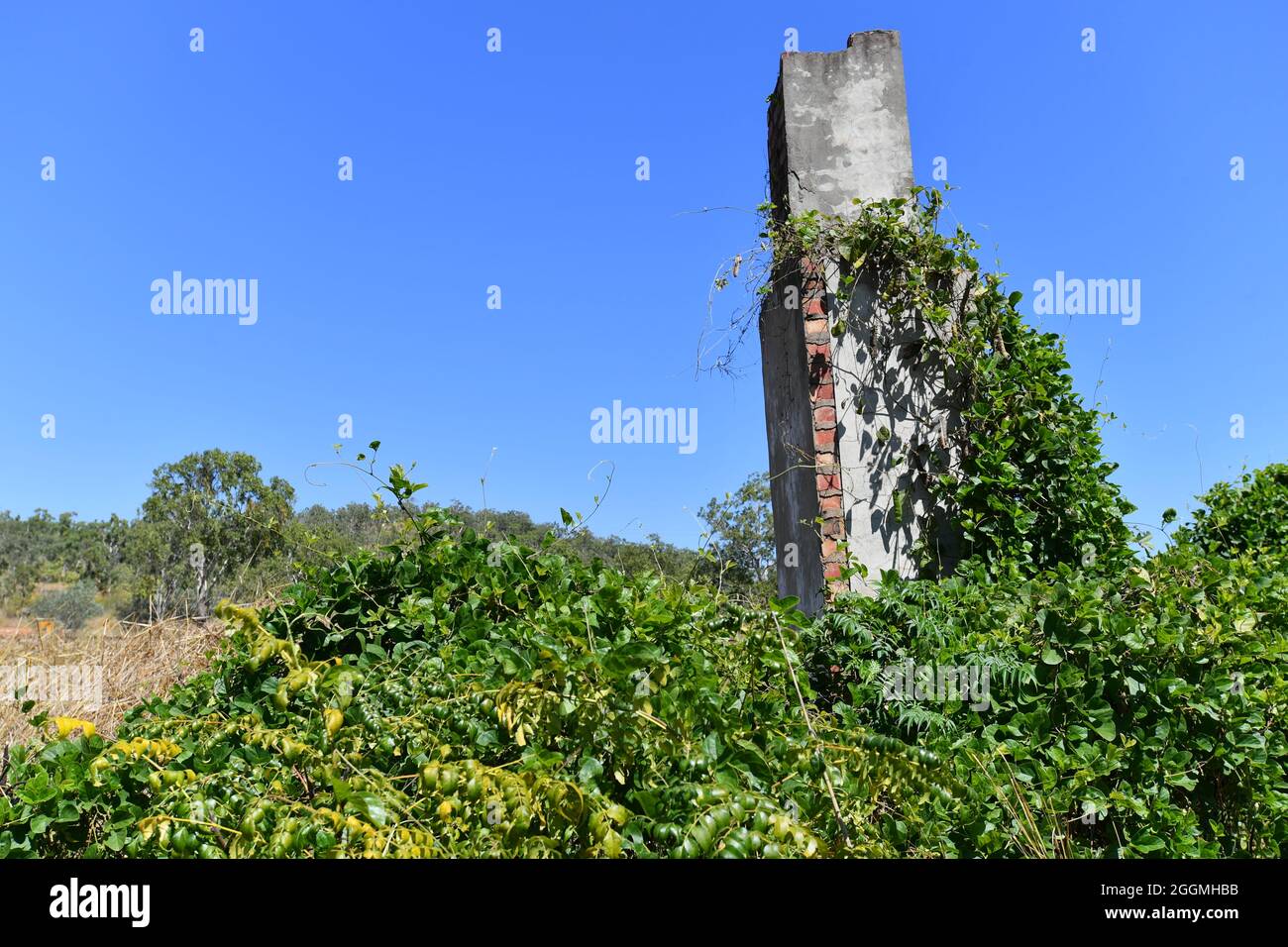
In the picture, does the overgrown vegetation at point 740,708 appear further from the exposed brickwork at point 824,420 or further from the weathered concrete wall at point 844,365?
the exposed brickwork at point 824,420

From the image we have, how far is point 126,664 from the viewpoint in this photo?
15.8 ft

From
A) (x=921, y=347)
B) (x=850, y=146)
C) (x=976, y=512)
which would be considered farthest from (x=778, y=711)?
(x=850, y=146)

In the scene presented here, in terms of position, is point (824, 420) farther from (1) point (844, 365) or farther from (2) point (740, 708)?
(2) point (740, 708)

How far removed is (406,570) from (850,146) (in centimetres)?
442

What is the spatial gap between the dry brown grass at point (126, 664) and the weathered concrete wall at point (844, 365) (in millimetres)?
3621

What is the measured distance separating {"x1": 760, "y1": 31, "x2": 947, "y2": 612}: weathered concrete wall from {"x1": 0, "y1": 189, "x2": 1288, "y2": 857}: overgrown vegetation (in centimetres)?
36

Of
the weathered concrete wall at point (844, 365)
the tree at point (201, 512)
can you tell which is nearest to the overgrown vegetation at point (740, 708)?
the weathered concrete wall at point (844, 365)

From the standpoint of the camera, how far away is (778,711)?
2975 millimetres

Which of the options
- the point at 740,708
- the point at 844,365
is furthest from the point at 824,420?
the point at 740,708

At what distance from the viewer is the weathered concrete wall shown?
5730 mm

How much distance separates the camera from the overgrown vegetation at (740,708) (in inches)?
90.8

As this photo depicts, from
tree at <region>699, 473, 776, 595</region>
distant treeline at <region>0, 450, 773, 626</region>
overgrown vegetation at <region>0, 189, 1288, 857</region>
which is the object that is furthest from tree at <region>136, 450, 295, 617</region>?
overgrown vegetation at <region>0, 189, 1288, 857</region>

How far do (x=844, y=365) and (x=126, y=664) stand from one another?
4.58 metres

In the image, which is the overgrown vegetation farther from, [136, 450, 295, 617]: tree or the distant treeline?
[136, 450, 295, 617]: tree
